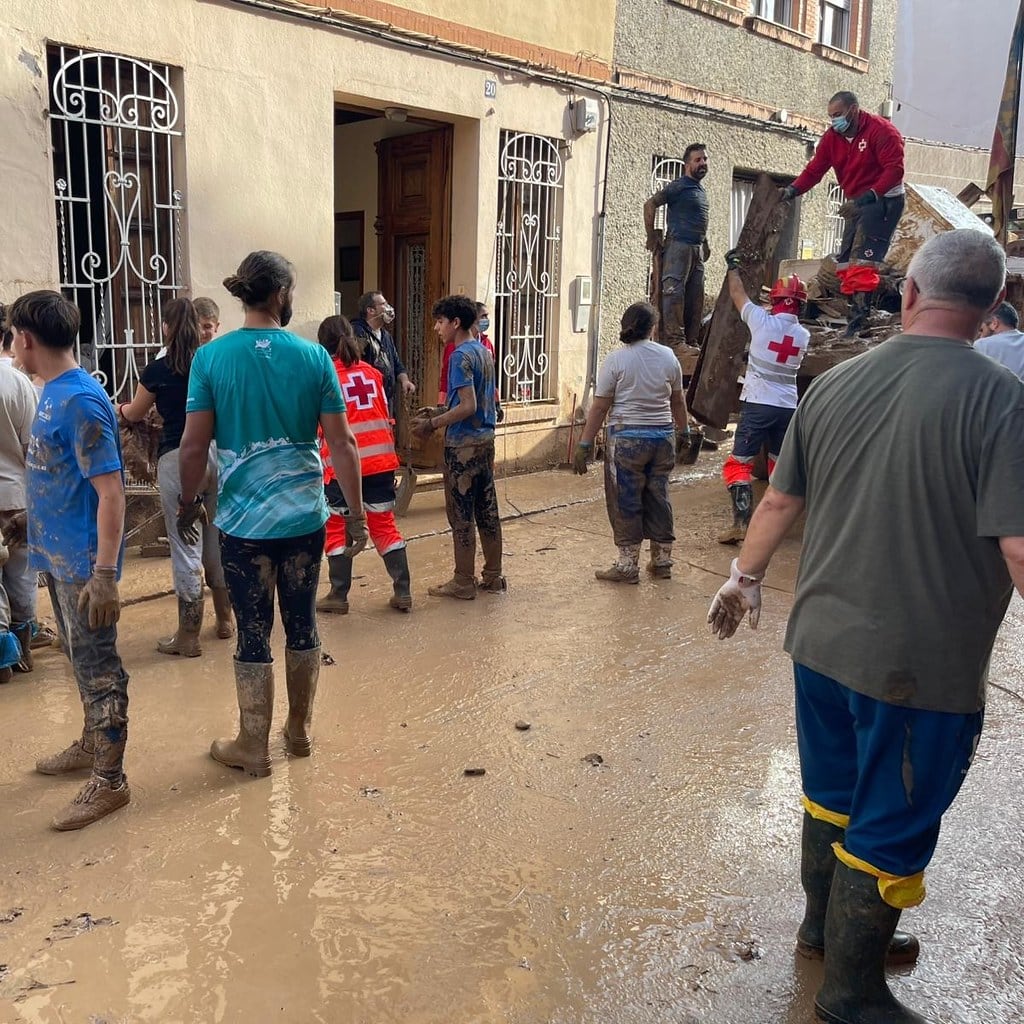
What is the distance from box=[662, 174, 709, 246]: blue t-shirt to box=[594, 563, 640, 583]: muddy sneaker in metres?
4.27

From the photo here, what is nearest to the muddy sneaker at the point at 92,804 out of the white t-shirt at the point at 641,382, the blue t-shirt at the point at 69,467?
the blue t-shirt at the point at 69,467

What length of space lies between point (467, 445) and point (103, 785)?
2975 millimetres

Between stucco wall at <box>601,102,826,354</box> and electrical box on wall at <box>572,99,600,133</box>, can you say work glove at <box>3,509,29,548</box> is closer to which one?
electrical box on wall at <box>572,99,600,133</box>

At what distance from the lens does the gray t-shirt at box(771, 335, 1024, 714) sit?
7.30 ft

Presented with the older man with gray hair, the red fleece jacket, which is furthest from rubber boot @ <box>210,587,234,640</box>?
the red fleece jacket

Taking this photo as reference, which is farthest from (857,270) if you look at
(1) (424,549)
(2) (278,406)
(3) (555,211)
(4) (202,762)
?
(4) (202,762)

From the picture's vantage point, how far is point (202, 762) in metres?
3.80

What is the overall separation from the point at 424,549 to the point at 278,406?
3660 mm

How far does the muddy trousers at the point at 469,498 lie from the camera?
581 cm

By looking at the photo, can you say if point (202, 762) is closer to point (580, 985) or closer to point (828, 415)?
point (580, 985)

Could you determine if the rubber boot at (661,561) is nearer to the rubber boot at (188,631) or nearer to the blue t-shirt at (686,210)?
the rubber boot at (188,631)

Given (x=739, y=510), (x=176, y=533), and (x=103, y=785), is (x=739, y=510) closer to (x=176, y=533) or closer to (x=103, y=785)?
(x=176, y=533)

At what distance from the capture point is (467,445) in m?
5.78

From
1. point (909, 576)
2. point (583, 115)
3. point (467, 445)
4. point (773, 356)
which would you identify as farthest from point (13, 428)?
point (583, 115)
